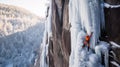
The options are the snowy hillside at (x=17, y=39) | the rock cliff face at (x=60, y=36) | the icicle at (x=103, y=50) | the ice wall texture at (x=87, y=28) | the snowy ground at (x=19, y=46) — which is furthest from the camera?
the snowy ground at (x=19, y=46)

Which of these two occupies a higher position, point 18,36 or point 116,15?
point 116,15

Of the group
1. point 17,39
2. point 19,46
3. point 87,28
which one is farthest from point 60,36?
point 17,39

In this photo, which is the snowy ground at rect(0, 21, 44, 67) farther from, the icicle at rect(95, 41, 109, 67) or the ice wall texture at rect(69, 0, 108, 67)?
the icicle at rect(95, 41, 109, 67)

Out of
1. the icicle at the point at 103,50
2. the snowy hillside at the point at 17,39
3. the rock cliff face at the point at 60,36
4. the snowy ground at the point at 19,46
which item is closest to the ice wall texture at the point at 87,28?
the icicle at the point at 103,50

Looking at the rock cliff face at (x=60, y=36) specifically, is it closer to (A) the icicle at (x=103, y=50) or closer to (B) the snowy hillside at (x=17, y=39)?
(A) the icicle at (x=103, y=50)

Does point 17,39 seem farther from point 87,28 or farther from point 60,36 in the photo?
point 87,28

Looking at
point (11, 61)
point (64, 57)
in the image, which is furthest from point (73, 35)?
point (11, 61)

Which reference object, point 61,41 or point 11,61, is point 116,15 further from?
point 11,61
